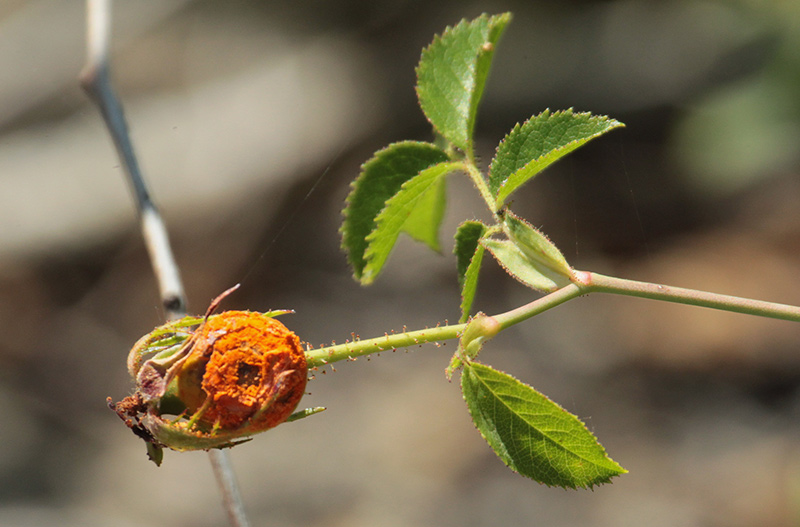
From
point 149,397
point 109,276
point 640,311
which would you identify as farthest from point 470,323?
point 109,276

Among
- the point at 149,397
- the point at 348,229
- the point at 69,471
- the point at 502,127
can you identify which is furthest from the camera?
the point at 502,127

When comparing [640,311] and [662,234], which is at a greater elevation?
[662,234]

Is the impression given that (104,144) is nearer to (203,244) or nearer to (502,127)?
(203,244)

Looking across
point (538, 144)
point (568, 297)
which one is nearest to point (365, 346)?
point (568, 297)

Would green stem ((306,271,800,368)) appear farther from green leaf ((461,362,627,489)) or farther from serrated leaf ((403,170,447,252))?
serrated leaf ((403,170,447,252))

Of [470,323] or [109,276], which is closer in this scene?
[470,323]

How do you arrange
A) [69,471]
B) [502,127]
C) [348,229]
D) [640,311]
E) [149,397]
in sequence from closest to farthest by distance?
1. [149,397]
2. [348,229]
3. [69,471]
4. [640,311]
5. [502,127]

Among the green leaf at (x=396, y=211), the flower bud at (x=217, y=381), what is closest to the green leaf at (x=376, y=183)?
the green leaf at (x=396, y=211)

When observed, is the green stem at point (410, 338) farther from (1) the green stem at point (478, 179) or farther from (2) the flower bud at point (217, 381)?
(1) the green stem at point (478, 179)
